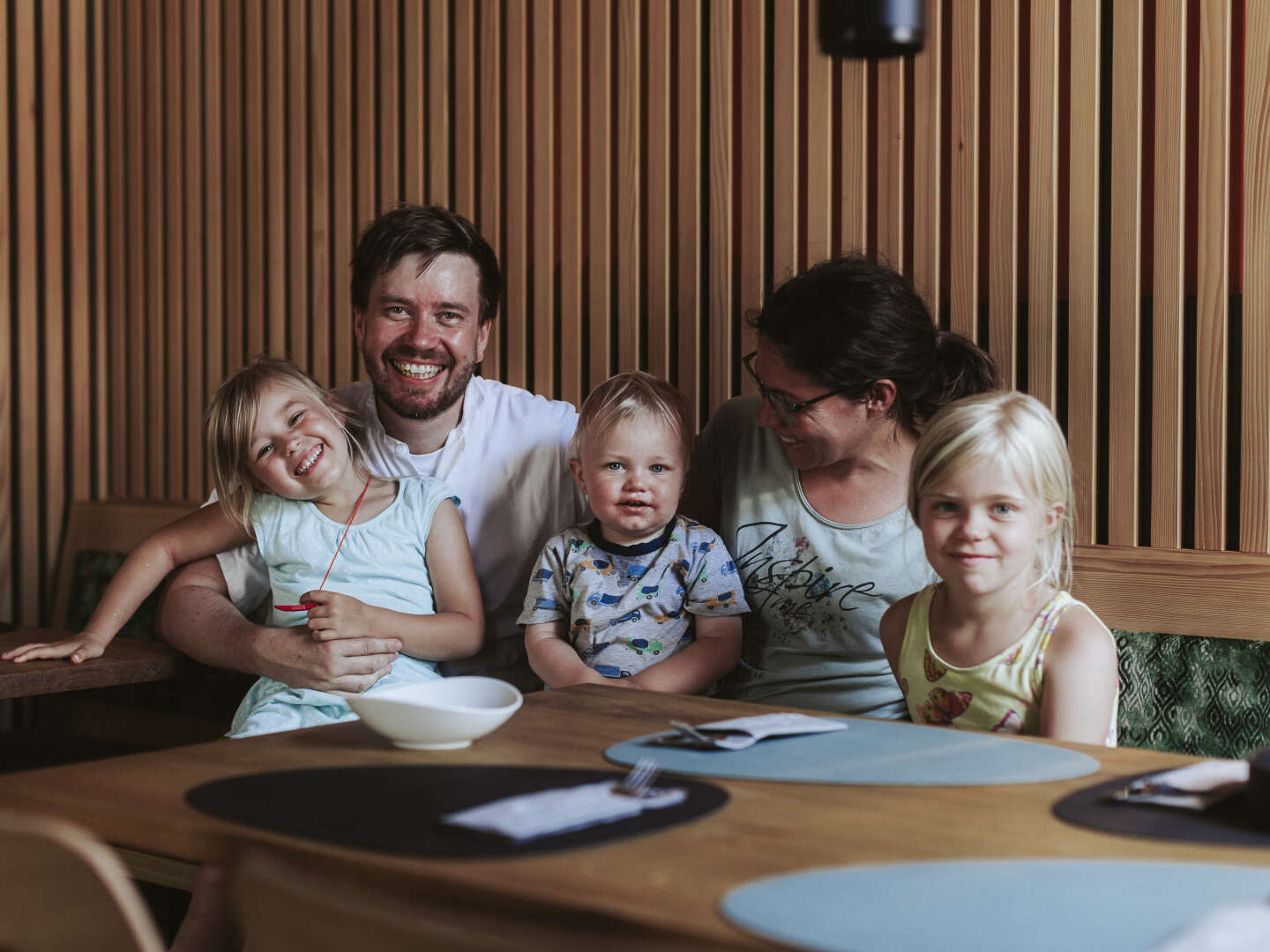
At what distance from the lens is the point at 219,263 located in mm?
3947

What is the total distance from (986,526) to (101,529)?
3.03m

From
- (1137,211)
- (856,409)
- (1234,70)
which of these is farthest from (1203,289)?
(856,409)

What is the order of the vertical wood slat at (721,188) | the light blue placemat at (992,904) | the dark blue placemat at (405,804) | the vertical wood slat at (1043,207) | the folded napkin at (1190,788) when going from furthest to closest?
the vertical wood slat at (721,188), the vertical wood slat at (1043,207), the folded napkin at (1190,788), the dark blue placemat at (405,804), the light blue placemat at (992,904)

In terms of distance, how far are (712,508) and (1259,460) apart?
109cm

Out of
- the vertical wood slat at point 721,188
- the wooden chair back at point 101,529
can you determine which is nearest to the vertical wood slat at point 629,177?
the vertical wood slat at point 721,188

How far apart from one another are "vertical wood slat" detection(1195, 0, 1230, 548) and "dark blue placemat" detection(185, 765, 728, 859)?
1.46 meters

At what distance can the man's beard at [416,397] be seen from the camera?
9.43 ft

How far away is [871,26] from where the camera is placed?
138 centimetres

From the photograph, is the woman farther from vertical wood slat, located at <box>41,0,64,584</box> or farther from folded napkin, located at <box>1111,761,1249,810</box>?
vertical wood slat, located at <box>41,0,64,584</box>

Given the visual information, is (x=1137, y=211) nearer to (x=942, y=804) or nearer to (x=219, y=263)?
(x=942, y=804)

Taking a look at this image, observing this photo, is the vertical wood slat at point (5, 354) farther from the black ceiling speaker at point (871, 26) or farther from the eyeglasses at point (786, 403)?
the black ceiling speaker at point (871, 26)

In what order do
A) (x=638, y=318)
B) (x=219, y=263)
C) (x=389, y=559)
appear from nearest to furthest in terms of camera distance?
1. (x=389, y=559)
2. (x=638, y=318)
3. (x=219, y=263)

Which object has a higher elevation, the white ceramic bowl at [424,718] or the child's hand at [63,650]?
the white ceramic bowl at [424,718]

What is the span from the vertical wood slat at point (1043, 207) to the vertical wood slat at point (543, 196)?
4.10ft
